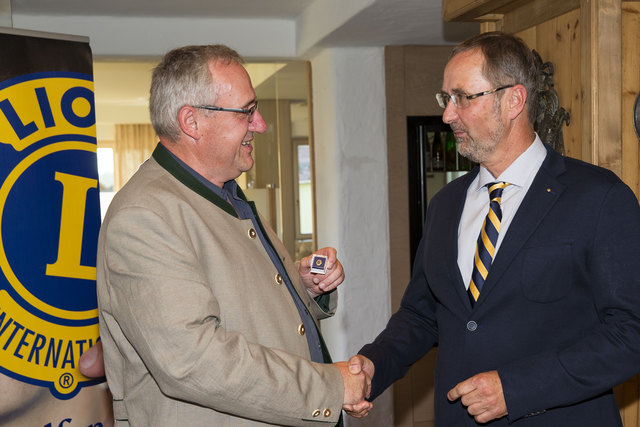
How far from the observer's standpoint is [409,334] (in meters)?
2.26

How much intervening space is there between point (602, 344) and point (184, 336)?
100 centimetres

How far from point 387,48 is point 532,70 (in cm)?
298

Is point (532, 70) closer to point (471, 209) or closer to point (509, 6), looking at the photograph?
point (471, 209)

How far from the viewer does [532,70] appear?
204 cm

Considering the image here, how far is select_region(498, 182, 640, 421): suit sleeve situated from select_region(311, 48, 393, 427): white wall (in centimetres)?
321

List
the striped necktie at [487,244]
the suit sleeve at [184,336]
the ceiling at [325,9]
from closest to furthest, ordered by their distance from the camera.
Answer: the suit sleeve at [184,336] < the striped necktie at [487,244] < the ceiling at [325,9]

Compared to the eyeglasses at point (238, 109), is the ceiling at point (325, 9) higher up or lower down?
higher up

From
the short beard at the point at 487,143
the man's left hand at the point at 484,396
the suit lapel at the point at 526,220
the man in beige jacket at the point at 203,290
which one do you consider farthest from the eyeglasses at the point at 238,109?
the man's left hand at the point at 484,396

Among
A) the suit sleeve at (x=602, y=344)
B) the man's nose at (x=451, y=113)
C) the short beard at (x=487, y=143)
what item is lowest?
the suit sleeve at (x=602, y=344)

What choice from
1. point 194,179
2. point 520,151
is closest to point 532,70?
point 520,151

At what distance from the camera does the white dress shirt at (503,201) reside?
76.7 inches

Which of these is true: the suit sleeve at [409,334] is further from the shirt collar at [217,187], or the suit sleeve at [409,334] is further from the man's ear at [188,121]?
the man's ear at [188,121]

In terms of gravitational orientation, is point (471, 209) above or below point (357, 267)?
above

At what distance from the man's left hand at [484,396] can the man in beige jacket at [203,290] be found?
268mm
